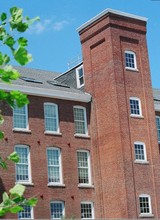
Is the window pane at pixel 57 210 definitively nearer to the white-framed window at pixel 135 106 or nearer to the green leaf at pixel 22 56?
the white-framed window at pixel 135 106

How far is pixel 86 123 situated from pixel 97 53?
4.74 metres

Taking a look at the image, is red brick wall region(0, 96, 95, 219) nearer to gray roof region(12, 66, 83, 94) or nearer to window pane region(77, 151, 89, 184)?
window pane region(77, 151, 89, 184)

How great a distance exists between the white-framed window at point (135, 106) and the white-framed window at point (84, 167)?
4021 millimetres

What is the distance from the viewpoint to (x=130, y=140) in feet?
108

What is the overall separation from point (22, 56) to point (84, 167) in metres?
30.6

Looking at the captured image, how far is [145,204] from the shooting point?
3262 cm

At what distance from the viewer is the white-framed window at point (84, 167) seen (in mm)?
33188

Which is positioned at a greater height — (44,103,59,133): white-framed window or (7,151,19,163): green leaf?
(44,103,59,133): white-framed window

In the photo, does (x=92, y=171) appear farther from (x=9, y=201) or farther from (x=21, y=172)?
(x=9, y=201)

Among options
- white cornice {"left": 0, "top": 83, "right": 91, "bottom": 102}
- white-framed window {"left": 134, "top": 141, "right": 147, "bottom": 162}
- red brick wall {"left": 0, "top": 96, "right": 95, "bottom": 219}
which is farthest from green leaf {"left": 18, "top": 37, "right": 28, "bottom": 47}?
white-framed window {"left": 134, "top": 141, "right": 147, "bottom": 162}

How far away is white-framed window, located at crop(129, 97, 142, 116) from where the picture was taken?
3397 cm

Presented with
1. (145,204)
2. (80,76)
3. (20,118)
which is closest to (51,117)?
(20,118)

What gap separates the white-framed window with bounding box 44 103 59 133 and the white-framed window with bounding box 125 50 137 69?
5564 millimetres

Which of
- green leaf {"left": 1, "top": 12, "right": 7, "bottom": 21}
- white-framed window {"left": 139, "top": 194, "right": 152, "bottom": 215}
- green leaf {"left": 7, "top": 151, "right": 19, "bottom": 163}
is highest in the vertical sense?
white-framed window {"left": 139, "top": 194, "right": 152, "bottom": 215}
